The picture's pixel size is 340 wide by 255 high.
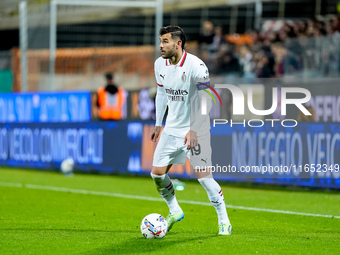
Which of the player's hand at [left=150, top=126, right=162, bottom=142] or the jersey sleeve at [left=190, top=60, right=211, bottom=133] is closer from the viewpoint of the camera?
the jersey sleeve at [left=190, top=60, right=211, bottom=133]

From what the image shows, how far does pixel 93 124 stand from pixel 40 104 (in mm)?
2143

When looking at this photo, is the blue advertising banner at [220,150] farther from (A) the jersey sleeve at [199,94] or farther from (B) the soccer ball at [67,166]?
(A) the jersey sleeve at [199,94]

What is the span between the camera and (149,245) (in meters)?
7.20

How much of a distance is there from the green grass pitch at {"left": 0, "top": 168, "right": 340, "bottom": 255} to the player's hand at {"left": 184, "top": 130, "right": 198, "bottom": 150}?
973 mm

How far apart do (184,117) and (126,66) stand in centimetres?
998

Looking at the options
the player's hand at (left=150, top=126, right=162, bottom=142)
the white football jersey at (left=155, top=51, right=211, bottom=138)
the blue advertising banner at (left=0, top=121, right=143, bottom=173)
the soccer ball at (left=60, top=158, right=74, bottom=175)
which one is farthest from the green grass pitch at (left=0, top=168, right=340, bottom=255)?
the soccer ball at (left=60, top=158, right=74, bottom=175)

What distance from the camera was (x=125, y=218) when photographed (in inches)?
368

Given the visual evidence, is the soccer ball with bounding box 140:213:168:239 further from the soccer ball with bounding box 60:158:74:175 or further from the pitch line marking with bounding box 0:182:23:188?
the soccer ball with bounding box 60:158:74:175

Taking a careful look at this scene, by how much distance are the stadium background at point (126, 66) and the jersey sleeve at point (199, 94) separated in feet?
17.5

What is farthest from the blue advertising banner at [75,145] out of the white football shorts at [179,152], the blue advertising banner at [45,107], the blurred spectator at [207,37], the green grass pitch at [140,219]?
the white football shorts at [179,152]

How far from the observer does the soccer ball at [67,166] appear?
16.7 metres

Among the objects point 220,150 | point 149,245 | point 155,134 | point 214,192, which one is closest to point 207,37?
point 220,150

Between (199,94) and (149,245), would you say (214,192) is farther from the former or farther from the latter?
(199,94)

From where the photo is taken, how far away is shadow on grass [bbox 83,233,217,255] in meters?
6.85
